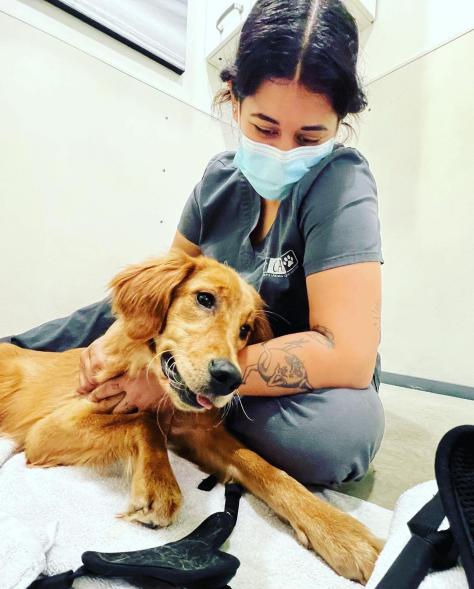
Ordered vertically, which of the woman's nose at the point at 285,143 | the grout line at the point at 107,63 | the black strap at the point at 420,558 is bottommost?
the black strap at the point at 420,558

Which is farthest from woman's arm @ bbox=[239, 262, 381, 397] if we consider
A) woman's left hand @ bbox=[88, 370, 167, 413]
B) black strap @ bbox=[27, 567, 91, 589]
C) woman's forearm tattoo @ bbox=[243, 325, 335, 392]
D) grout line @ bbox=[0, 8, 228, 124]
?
grout line @ bbox=[0, 8, 228, 124]

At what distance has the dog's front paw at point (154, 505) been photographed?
34.4 inches

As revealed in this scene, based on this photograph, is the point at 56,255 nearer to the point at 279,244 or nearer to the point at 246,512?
the point at 279,244

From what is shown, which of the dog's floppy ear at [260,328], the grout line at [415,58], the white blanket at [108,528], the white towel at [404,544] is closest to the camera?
the white towel at [404,544]

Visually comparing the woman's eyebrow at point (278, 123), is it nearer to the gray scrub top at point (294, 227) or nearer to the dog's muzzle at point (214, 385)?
the gray scrub top at point (294, 227)

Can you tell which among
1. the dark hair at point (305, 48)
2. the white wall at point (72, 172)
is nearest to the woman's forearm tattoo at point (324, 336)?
the dark hair at point (305, 48)

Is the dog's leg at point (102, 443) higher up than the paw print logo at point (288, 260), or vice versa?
the paw print logo at point (288, 260)

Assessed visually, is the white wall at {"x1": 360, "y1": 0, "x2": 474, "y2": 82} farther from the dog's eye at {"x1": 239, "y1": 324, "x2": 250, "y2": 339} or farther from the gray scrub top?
the dog's eye at {"x1": 239, "y1": 324, "x2": 250, "y2": 339}

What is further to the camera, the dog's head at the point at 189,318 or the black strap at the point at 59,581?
the dog's head at the point at 189,318

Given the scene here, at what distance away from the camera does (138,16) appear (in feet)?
8.70

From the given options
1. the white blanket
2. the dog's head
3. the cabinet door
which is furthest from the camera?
the cabinet door

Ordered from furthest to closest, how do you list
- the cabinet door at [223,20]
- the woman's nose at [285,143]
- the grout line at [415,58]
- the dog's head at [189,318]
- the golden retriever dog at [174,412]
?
the cabinet door at [223,20], the grout line at [415,58], the woman's nose at [285,143], the dog's head at [189,318], the golden retriever dog at [174,412]

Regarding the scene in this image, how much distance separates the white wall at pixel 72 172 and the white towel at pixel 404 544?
225cm

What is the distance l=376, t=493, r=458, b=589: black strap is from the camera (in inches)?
21.9
